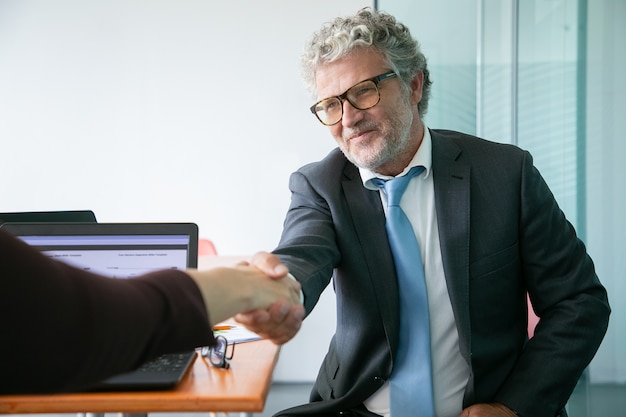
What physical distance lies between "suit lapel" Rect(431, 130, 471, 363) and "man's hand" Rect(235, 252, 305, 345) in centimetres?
43

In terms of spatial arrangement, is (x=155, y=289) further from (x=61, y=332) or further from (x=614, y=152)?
(x=614, y=152)

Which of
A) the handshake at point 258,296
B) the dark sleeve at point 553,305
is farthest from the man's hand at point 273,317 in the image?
the dark sleeve at point 553,305

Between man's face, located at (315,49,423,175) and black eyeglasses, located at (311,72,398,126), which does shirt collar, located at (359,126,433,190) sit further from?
black eyeglasses, located at (311,72,398,126)

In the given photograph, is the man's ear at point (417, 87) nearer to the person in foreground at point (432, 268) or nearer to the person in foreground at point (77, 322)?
the person in foreground at point (432, 268)

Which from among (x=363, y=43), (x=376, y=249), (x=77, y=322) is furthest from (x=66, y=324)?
(x=363, y=43)

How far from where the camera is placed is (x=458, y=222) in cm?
177

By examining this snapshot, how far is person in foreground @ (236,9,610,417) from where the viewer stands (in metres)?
1.73

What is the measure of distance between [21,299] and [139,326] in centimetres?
13

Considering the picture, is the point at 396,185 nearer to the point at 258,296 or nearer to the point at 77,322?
the point at 258,296

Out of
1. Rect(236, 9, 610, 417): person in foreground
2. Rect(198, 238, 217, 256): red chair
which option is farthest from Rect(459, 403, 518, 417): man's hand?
Rect(198, 238, 217, 256): red chair

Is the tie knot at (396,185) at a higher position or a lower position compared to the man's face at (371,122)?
lower

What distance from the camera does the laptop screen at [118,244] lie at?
163 cm

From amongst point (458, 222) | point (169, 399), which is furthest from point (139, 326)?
point (458, 222)

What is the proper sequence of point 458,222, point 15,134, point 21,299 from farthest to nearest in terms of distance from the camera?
point 15,134
point 458,222
point 21,299
